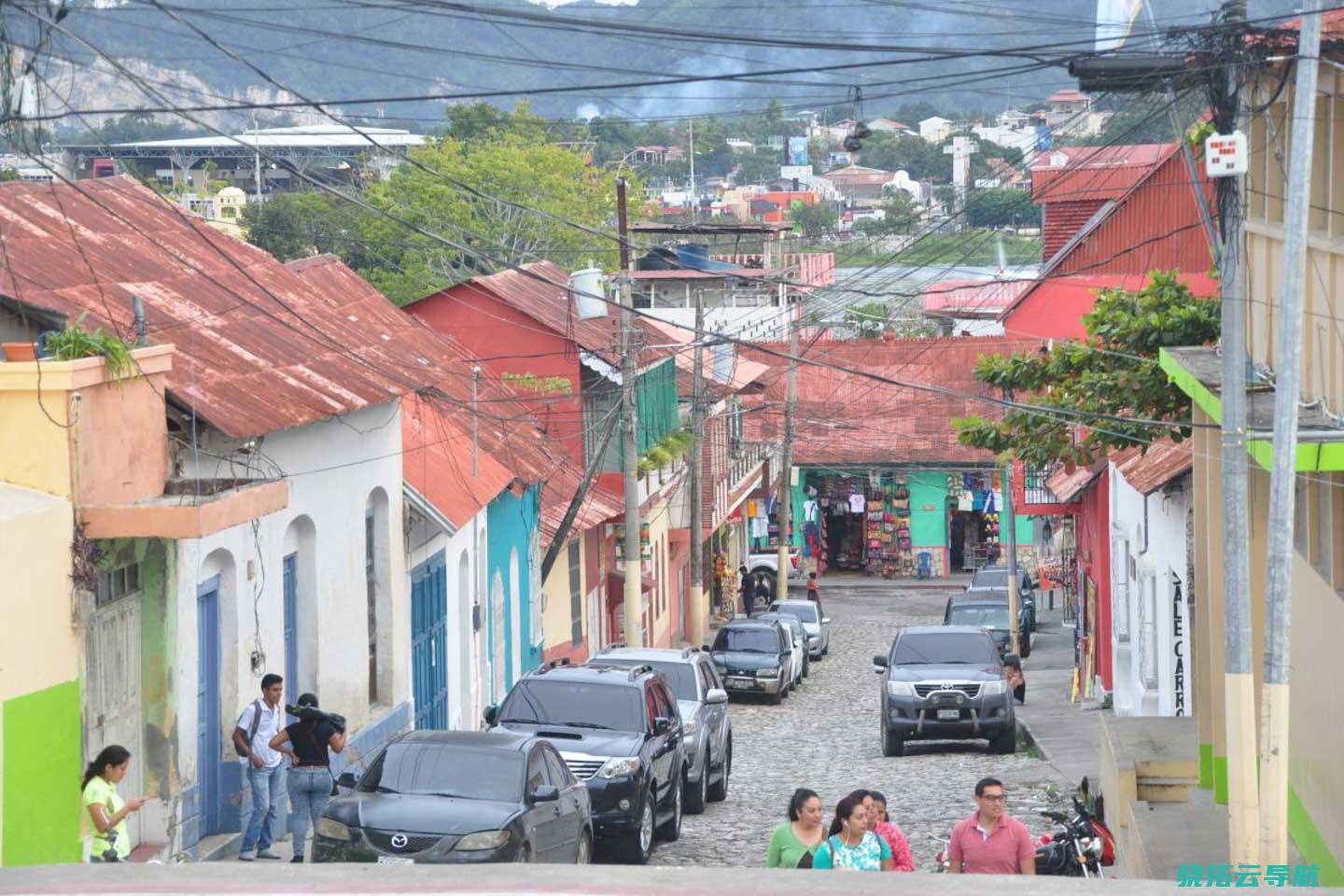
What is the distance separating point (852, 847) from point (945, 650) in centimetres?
1659

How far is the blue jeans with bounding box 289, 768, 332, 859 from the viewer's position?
613 inches

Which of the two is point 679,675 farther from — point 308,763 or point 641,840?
point 308,763

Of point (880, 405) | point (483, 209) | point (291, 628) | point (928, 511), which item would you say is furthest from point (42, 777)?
point (483, 209)

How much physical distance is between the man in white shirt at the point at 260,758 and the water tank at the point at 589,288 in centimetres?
1329

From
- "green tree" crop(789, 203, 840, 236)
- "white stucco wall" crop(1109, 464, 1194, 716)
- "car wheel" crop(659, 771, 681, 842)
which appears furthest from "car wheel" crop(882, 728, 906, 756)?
"green tree" crop(789, 203, 840, 236)

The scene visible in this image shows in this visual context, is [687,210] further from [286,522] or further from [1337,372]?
[1337,372]

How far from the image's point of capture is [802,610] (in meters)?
45.5

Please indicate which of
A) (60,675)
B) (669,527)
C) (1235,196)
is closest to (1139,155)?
(669,527)

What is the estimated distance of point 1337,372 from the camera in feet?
39.5

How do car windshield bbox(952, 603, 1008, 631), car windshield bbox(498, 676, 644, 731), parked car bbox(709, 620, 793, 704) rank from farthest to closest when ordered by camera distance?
car windshield bbox(952, 603, 1008, 631)
parked car bbox(709, 620, 793, 704)
car windshield bbox(498, 676, 644, 731)

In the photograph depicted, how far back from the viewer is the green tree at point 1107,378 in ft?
58.4

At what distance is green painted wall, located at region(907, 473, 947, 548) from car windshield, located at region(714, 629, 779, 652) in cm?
2816

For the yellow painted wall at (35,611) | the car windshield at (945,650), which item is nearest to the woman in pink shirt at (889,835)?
the yellow painted wall at (35,611)

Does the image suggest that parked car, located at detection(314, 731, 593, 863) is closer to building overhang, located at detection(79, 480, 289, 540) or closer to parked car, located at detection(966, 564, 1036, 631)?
building overhang, located at detection(79, 480, 289, 540)
